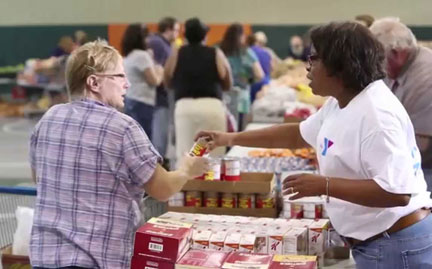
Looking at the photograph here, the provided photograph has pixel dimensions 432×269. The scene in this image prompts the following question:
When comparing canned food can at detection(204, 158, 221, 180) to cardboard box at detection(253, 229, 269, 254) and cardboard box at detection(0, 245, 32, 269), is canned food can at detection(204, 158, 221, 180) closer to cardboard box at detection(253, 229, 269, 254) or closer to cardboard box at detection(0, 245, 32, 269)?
cardboard box at detection(253, 229, 269, 254)

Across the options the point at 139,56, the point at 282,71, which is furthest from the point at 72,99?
the point at 282,71

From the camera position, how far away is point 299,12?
13.6m

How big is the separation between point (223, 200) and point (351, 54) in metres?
1.26

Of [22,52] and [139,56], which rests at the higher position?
[139,56]

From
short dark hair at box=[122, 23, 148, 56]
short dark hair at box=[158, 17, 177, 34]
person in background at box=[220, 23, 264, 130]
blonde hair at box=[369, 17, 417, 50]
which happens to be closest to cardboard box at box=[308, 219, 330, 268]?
blonde hair at box=[369, 17, 417, 50]

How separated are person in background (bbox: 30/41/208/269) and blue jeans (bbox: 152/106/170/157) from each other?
15.9ft

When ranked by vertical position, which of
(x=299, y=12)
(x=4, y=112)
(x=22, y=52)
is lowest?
(x=4, y=112)

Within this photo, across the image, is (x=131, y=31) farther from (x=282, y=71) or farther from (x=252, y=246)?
(x=252, y=246)

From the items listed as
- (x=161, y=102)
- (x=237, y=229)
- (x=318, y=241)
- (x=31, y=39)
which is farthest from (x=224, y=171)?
(x=31, y=39)

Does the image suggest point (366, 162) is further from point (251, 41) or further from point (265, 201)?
point (251, 41)

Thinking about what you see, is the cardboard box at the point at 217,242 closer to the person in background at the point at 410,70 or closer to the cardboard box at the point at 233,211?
the cardboard box at the point at 233,211

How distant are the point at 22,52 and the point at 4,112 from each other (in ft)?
4.74

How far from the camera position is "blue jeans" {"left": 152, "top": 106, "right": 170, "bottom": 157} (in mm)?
7395

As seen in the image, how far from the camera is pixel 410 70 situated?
340 centimetres
